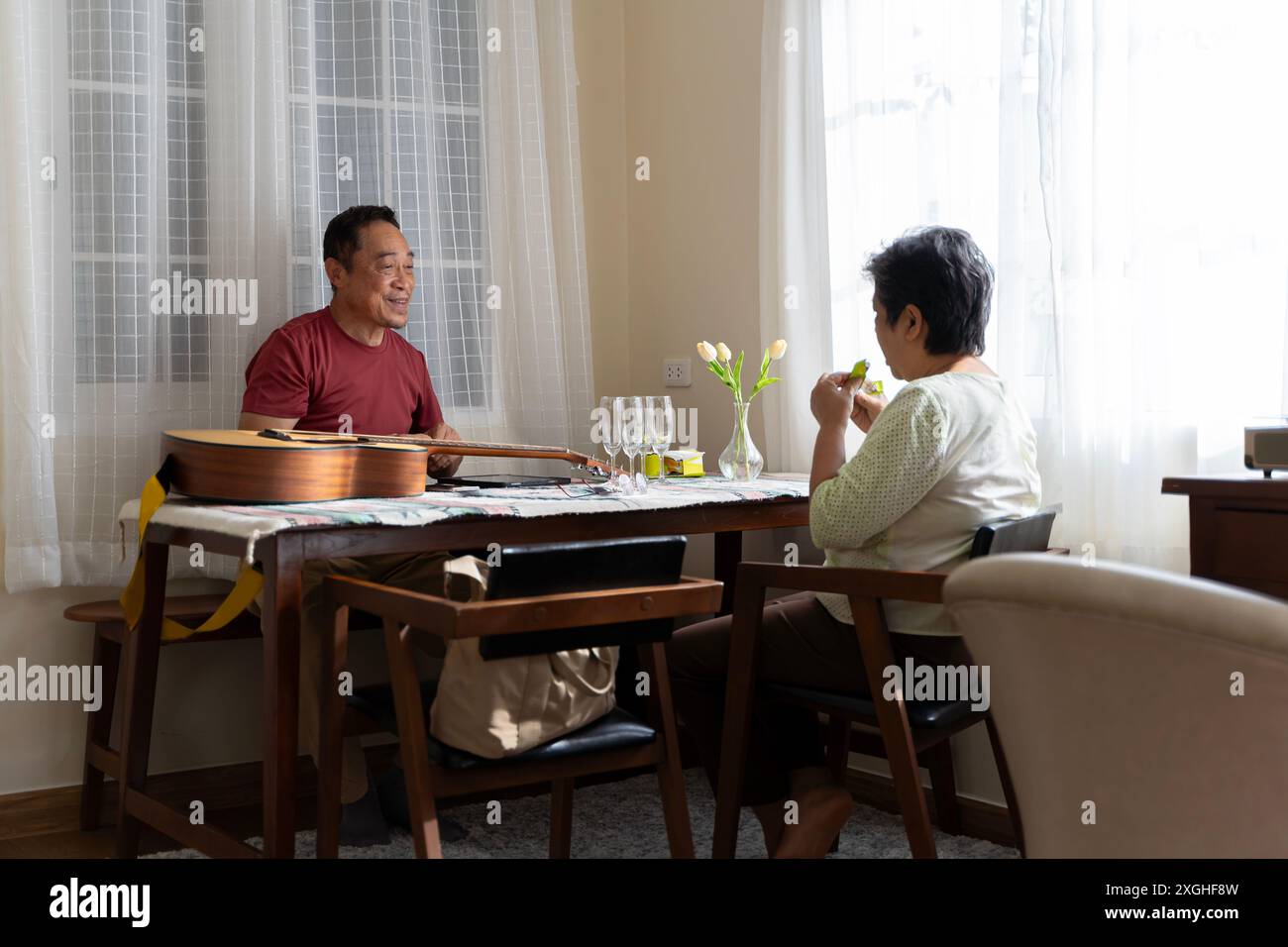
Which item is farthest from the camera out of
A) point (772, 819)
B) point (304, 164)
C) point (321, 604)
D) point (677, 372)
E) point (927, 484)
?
point (677, 372)

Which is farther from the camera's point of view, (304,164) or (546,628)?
(304,164)

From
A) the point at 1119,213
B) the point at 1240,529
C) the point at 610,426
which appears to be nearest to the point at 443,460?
the point at 610,426

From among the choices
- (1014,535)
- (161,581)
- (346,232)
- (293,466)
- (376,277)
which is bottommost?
(161,581)

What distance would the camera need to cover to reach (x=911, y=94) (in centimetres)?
305

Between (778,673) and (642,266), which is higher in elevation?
(642,266)

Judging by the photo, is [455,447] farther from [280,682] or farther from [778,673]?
[778,673]

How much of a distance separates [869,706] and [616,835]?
96 centimetres

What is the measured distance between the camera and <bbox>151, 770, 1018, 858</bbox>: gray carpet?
2828 mm

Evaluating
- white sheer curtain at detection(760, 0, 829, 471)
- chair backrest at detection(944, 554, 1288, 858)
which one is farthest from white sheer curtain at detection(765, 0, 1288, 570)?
chair backrest at detection(944, 554, 1288, 858)

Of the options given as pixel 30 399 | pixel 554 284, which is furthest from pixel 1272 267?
pixel 30 399

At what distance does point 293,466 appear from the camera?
2.34 meters

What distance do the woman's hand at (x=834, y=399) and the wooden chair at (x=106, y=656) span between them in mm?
1420
